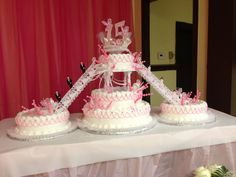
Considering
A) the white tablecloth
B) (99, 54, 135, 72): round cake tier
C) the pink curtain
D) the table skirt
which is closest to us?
the white tablecloth

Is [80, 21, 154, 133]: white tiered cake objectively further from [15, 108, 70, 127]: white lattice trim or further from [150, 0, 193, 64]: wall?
[150, 0, 193, 64]: wall

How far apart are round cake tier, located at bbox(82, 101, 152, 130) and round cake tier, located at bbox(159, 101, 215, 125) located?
0.17 meters

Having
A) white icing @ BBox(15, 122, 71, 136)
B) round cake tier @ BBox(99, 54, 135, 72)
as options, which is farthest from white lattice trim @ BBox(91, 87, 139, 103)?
white icing @ BBox(15, 122, 71, 136)

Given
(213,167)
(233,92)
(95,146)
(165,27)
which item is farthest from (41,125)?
(165,27)

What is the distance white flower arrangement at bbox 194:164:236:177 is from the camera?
48.0 inches

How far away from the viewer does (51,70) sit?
1.78 metres

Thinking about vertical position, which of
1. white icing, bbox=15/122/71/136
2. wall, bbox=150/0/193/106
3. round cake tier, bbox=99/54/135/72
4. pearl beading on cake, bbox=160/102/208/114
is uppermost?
wall, bbox=150/0/193/106

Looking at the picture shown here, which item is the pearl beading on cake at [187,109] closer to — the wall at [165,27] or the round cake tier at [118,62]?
the round cake tier at [118,62]

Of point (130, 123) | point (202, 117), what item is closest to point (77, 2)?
point (130, 123)

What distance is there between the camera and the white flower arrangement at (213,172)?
1220 mm

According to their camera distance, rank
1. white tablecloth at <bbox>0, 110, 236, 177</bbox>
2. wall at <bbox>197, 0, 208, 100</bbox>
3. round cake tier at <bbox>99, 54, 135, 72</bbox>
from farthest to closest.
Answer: wall at <bbox>197, 0, 208, 100</bbox>
round cake tier at <bbox>99, 54, 135, 72</bbox>
white tablecloth at <bbox>0, 110, 236, 177</bbox>

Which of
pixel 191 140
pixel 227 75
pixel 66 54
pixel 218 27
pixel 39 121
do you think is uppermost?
pixel 218 27

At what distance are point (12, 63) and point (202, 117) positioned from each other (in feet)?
3.65

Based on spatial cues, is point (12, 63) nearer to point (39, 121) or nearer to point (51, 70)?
point (51, 70)
